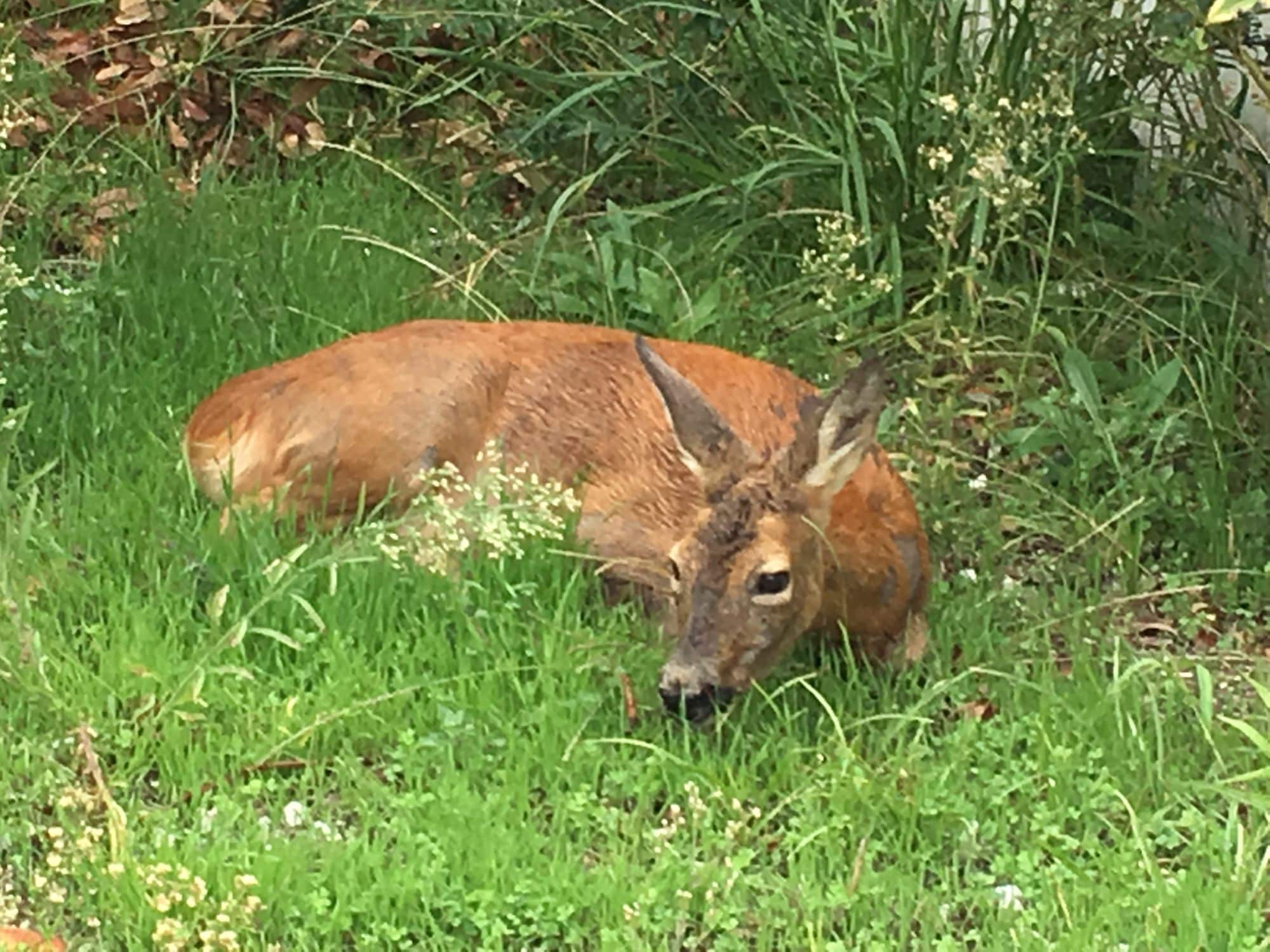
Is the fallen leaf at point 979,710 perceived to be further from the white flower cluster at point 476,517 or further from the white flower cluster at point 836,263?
the white flower cluster at point 836,263

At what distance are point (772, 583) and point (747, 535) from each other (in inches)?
4.2

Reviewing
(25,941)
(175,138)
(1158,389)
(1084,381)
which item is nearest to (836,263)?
(1084,381)

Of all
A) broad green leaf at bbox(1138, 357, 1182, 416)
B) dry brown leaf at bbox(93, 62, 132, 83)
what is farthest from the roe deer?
dry brown leaf at bbox(93, 62, 132, 83)

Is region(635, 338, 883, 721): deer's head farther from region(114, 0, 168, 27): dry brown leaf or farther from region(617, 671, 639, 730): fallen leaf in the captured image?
region(114, 0, 168, 27): dry brown leaf

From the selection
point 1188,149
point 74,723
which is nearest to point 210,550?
point 74,723

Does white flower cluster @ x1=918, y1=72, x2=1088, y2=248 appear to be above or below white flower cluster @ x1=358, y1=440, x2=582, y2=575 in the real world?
above

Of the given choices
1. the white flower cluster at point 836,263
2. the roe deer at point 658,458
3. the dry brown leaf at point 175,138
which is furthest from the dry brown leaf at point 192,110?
the white flower cluster at point 836,263

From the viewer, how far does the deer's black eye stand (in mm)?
3957

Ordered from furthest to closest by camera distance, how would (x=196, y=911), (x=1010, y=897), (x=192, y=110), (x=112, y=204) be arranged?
(x=192, y=110) < (x=112, y=204) < (x=1010, y=897) < (x=196, y=911)

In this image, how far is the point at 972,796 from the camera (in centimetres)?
377

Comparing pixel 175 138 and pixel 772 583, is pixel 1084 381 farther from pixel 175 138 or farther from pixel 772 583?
pixel 175 138

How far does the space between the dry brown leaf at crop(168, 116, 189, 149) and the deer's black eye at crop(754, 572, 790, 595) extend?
3479 mm

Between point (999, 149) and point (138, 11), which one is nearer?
point (999, 149)

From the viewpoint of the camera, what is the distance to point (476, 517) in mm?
4172
